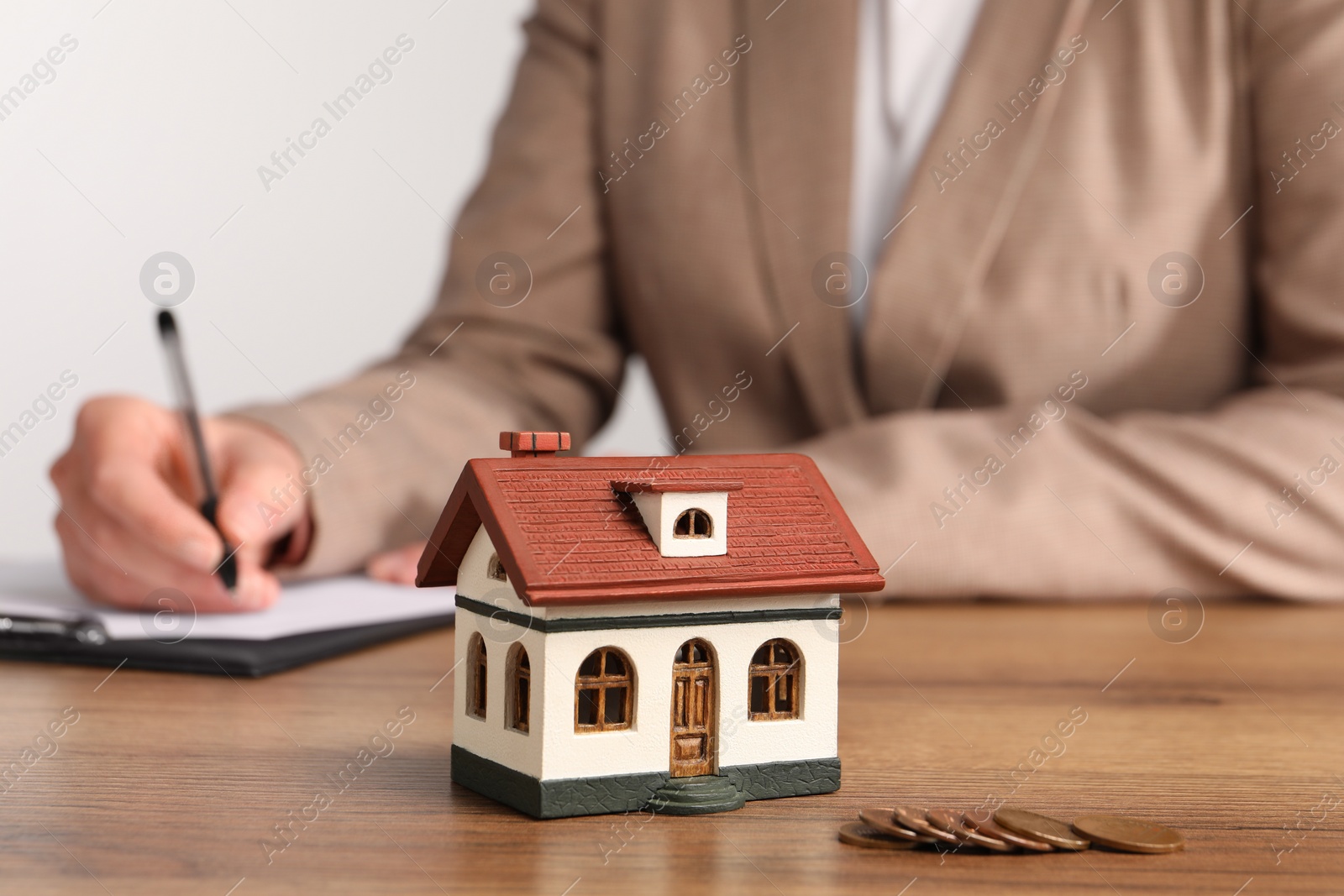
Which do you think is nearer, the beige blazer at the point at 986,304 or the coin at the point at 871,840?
the coin at the point at 871,840

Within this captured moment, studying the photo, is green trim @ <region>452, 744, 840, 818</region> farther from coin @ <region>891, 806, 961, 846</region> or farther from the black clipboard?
the black clipboard

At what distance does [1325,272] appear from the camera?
4.76ft

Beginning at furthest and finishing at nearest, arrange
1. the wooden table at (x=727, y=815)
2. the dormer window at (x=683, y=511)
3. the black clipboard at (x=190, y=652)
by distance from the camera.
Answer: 1. the black clipboard at (x=190, y=652)
2. the dormer window at (x=683, y=511)
3. the wooden table at (x=727, y=815)

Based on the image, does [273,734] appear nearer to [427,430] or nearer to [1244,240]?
[427,430]

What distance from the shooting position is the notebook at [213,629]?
969 mm

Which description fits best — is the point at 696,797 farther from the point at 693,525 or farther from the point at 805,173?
the point at 805,173

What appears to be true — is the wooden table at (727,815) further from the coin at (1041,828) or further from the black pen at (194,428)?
the black pen at (194,428)

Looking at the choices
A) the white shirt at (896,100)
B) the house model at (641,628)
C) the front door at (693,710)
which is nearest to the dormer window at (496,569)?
the house model at (641,628)

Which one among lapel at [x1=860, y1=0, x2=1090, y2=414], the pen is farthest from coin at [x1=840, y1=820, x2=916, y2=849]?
lapel at [x1=860, y1=0, x2=1090, y2=414]

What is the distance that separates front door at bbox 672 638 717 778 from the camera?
668 mm

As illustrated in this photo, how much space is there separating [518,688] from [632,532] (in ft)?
0.35

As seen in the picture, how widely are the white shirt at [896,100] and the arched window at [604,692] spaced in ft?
3.33

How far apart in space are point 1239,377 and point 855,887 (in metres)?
1.30

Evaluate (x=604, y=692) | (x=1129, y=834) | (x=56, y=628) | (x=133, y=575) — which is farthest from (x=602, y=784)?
(x=133, y=575)
